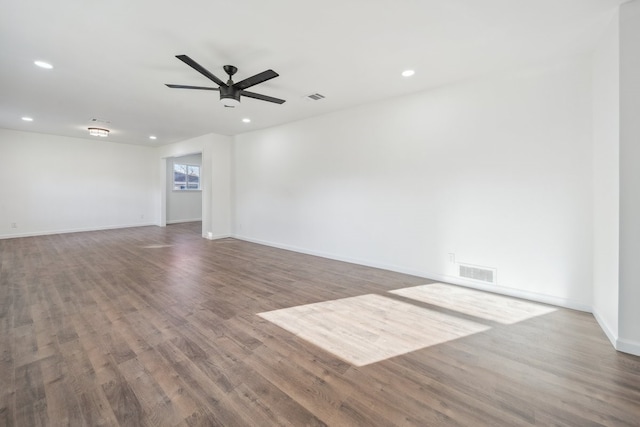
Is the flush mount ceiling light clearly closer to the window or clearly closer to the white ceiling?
the white ceiling

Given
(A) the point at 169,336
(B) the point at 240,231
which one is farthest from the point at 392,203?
(B) the point at 240,231

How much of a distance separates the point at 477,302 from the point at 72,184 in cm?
984

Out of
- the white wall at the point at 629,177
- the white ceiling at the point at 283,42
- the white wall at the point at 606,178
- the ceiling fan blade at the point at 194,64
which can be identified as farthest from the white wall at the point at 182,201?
the white wall at the point at 629,177

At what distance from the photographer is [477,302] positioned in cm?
301

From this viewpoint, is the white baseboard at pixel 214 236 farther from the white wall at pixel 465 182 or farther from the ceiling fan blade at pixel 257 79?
the ceiling fan blade at pixel 257 79

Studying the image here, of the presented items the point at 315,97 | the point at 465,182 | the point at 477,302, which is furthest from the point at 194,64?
the point at 477,302

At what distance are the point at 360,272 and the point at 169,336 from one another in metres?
2.67

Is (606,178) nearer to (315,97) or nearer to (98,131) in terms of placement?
(315,97)

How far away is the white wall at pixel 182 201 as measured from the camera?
9492mm

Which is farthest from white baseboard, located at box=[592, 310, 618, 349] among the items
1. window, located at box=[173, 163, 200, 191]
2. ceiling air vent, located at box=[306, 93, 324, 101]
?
window, located at box=[173, 163, 200, 191]

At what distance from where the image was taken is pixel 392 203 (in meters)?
4.14

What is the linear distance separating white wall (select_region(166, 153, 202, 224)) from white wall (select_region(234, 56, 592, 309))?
6164 millimetres

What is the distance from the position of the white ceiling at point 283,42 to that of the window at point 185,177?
561 centimetres

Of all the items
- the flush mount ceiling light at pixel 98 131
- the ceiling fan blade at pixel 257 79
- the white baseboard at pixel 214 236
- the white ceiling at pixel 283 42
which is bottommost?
the white baseboard at pixel 214 236
